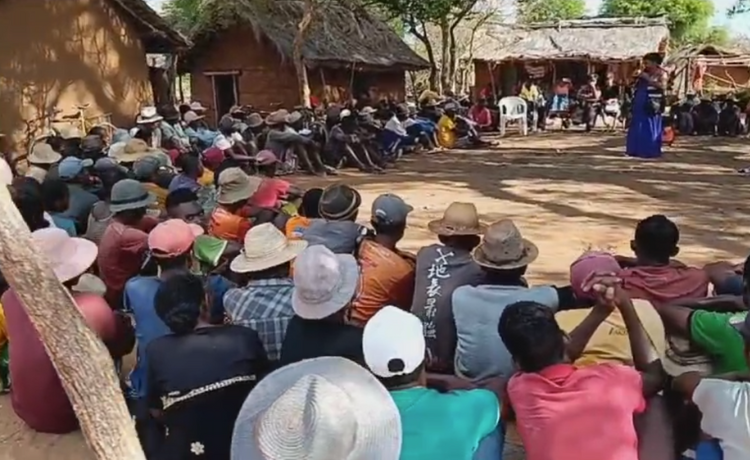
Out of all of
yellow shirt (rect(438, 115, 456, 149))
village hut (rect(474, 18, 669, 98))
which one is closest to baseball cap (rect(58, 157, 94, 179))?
yellow shirt (rect(438, 115, 456, 149))

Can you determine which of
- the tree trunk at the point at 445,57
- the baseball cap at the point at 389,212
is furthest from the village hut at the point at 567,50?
the baseball cap at the point at 389,212

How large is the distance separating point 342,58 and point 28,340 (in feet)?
56.2

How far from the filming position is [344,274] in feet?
11.8

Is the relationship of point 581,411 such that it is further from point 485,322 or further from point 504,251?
point 504,251

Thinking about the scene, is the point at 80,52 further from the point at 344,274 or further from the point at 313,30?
the point at 344,274

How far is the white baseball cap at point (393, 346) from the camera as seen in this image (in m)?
2.84

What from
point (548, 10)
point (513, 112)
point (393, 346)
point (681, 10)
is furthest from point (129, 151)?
point (681, 10)

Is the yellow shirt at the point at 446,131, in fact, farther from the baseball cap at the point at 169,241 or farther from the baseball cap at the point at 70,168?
the baseball cap at the point at 169,241

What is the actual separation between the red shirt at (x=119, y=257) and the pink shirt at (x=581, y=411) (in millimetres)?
2884

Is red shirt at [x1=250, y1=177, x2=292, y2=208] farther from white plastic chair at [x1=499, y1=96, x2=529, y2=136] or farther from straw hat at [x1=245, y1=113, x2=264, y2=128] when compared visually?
white plastic chair at [x1=499, y1=96, x2=529, y2=136]

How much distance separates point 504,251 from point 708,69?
3019cm

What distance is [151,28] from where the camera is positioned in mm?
16266

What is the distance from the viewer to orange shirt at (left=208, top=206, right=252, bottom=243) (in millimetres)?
5922

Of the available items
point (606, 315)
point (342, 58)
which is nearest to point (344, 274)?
point (606, 315)
